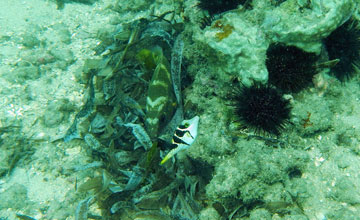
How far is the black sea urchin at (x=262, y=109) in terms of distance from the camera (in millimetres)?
2592

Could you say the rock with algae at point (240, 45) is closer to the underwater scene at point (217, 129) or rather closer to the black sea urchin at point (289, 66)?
the underwater scene at point (217, 129)

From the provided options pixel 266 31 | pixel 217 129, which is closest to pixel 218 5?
pixel 266 31

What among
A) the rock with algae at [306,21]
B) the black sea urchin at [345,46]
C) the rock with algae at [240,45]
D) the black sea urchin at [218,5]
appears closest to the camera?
the rock with algae at [306,21]

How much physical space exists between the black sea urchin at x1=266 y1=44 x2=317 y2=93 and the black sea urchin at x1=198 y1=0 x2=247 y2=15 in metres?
0.91

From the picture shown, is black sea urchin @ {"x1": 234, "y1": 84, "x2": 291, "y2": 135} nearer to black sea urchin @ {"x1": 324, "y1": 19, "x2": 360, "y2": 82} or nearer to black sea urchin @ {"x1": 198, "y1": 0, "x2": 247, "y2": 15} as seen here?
black sea urchin @ {"x1": 324, "y1": 19, "x2": 360, "y2": 82}

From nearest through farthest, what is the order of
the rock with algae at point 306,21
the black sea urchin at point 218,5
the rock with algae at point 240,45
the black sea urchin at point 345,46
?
the rock with algae at point 306,21 < the rock with algae at point 240,45 < the black sea urchin at point 345,46 < the black sea urchin at point 218,5

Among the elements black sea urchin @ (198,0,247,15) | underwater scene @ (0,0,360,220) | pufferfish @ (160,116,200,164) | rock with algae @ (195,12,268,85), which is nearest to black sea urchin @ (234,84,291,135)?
underwater scene @ (0,0,360,220)

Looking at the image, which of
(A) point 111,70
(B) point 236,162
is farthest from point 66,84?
(B) point 236,162

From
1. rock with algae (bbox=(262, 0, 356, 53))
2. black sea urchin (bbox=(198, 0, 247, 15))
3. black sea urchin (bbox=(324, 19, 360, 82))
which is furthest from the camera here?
black sea urchin (bbox=(198, 0, 247, 15))

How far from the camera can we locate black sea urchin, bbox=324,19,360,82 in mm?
2873

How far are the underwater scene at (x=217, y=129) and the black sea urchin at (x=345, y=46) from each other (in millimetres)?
14

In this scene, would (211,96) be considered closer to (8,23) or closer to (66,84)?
(66,84)

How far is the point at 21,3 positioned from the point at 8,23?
1.04 meters

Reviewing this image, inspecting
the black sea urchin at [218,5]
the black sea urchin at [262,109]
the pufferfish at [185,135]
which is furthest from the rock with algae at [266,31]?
the pufferfish at [185,135]
